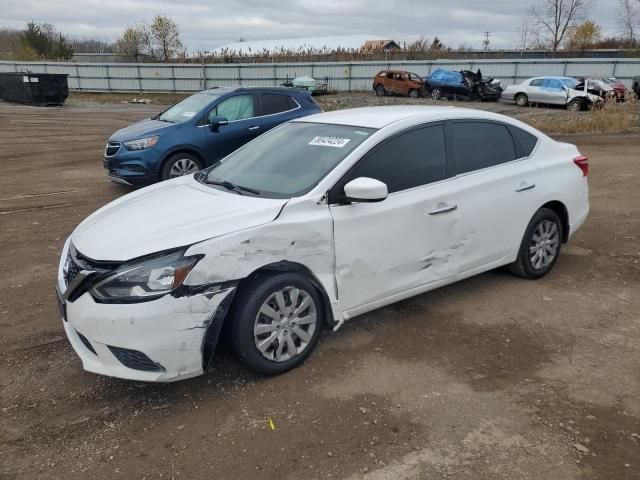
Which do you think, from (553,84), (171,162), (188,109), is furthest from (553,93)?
(171,162)

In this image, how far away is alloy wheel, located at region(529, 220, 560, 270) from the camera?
4973 millimetres

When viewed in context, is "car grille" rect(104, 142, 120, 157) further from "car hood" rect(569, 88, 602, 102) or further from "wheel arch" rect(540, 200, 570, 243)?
"car hood" rect(569, 88, 602, 102)

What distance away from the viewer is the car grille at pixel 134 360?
3.04m

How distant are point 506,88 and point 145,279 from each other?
2950 cm

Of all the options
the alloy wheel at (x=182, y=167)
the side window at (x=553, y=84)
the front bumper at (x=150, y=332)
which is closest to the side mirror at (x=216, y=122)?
the alloy wheel at (x=182, y=167)

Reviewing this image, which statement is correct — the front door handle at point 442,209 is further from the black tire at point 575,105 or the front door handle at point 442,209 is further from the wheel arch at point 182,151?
the black tire at point 575,105

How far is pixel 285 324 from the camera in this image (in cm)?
345

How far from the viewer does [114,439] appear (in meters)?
2.97

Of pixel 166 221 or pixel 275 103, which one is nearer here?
pixel 166 221

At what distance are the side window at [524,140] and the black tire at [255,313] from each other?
2538 millimetres

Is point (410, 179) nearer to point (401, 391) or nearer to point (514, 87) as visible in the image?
point (401, 391)

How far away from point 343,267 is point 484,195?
1.50 meters

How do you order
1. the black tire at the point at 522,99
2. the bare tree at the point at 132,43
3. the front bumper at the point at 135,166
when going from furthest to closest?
the bare tree at the point at 132,43
the black tire at the point at 522,99
the front bumper at the point at 135,166

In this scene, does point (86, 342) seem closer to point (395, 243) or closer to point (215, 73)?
point (395, 243)
